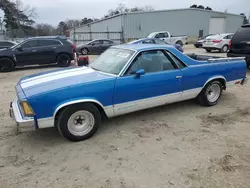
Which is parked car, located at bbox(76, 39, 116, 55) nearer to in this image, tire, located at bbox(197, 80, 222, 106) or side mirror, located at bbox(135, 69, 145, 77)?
tire, located at bbox(197, 80, 222, 106)

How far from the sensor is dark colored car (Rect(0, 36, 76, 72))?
11219 millimetres

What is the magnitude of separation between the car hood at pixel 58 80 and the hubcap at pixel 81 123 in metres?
0.52

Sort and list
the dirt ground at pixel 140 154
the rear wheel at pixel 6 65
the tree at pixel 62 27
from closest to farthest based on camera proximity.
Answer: the dirt ground at pixel 140 154 → the rear wheel at pixel 6 65 → the tree at pixel 62 27

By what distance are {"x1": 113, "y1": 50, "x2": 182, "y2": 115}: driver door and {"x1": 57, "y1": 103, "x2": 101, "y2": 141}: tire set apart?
445 mm

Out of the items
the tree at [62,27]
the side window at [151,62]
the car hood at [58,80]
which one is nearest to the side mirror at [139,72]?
the side window at [151,62]

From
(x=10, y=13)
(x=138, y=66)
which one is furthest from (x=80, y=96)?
(x=10, y=13)

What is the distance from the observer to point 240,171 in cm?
311

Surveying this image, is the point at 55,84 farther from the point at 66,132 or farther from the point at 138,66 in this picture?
the point at 138,66

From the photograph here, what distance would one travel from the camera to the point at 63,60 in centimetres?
1238

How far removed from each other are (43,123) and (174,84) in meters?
2.62

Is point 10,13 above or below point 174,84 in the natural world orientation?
above

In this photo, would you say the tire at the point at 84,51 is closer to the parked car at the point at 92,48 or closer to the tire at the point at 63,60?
the parked car at the point at 92,48

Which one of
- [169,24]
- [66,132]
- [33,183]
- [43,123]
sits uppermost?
[169,24]

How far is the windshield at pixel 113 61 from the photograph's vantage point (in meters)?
4.34
